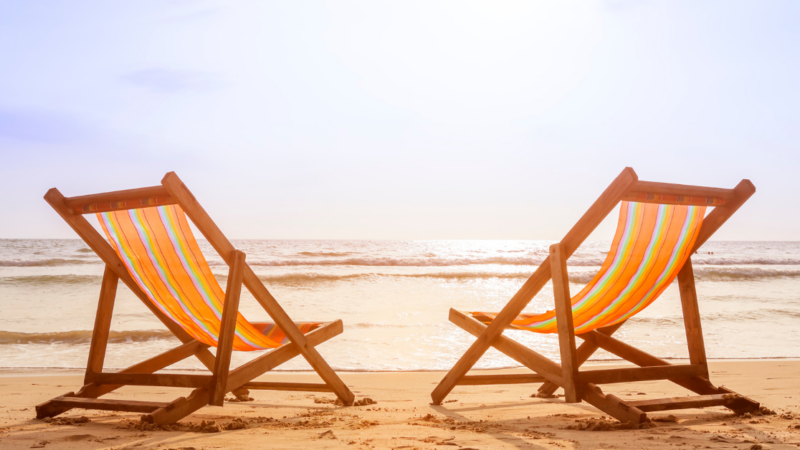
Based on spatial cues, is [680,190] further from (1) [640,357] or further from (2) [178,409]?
(2) [178,409]

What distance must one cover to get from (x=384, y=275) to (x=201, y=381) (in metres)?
12.6

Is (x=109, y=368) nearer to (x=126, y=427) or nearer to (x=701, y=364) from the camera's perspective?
(x=126, y=427)

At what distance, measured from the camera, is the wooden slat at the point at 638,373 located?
2896mm

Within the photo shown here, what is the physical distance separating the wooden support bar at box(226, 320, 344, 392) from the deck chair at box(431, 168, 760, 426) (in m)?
0.98

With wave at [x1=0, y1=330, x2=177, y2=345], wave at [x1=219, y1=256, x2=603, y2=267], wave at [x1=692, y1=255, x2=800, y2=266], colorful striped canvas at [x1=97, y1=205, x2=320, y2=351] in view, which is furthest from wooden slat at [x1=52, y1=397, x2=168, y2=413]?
wave at [x1=692, y1=255, x2=800, y2=266]

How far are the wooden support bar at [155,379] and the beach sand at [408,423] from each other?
0.71ft

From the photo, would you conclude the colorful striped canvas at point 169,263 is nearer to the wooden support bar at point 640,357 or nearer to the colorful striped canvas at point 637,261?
the colorful striped canvas at point 637,261

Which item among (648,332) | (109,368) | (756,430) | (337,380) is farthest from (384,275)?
(756,430)

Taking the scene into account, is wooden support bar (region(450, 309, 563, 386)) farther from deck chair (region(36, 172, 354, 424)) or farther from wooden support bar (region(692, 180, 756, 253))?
deck chair (region(36, 172, 354, 424))

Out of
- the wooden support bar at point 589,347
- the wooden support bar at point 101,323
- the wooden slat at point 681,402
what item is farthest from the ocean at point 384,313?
the wooden slat at point 681,402

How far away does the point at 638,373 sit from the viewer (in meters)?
2.99

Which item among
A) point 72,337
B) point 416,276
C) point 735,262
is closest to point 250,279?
point 72,337

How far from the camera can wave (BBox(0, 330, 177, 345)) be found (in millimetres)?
7059

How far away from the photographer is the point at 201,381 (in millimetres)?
2932
